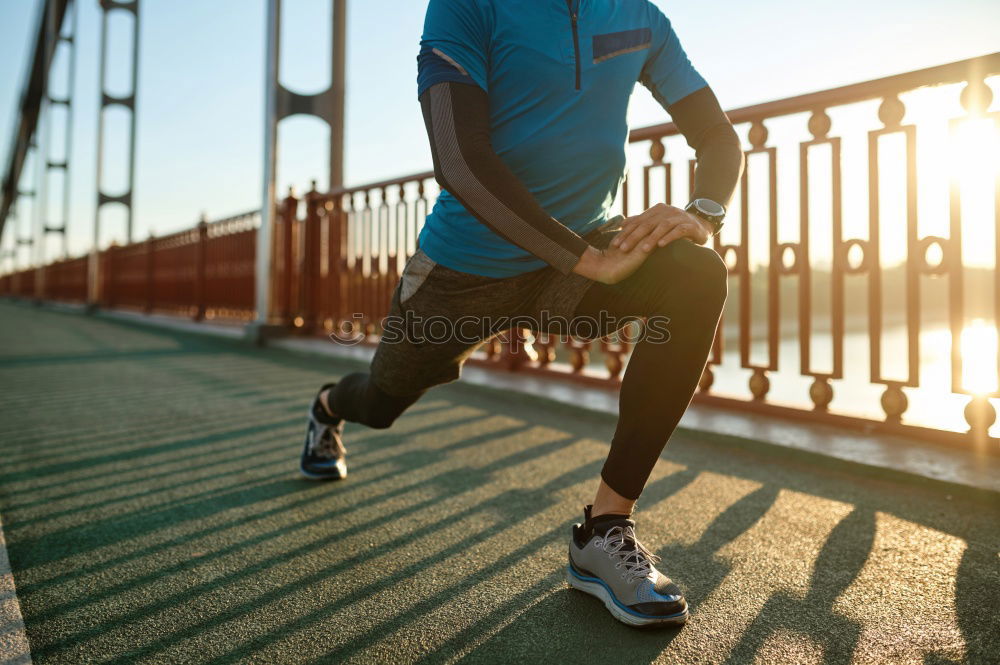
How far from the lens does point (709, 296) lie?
4.23 ft

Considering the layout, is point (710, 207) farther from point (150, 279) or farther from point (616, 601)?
point (150, 279)

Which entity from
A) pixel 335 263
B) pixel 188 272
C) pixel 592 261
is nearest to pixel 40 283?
pixel 188 272

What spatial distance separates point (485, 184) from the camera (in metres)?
1.28

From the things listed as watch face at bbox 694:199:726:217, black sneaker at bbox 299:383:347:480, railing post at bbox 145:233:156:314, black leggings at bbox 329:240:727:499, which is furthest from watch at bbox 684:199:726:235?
railing post at bbox 145:233:156:314

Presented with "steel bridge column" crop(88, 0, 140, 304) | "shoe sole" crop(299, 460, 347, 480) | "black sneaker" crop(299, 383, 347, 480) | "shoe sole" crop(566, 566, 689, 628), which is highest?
"steel bridge column" crop(88, 0, 140, 304)

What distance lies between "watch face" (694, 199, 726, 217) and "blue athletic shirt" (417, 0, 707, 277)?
7.2 inches

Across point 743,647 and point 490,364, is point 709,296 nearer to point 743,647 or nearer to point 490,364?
point 743,647

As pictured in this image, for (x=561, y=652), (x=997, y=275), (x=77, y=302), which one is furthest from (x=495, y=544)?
(x=77, y=302)

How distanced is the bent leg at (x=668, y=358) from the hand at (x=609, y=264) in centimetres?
7

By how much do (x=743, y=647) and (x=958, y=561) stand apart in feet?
2.13

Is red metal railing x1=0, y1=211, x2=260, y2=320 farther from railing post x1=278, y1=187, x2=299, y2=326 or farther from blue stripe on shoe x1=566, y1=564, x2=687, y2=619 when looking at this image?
blue stripe on shoe x1=566, y1=564, x2=687, y2=619

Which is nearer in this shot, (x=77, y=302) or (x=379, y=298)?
(x=379, y=298)

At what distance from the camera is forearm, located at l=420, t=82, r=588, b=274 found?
127cm

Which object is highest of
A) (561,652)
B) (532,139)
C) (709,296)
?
(532,139)
